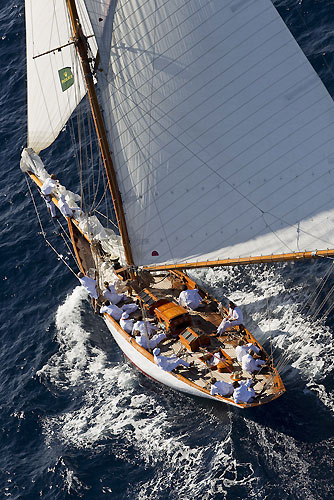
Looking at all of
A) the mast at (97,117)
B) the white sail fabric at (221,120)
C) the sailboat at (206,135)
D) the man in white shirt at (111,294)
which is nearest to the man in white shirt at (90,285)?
the man in white shirt at (111,294)

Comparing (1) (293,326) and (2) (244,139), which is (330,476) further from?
(2) (244,139)

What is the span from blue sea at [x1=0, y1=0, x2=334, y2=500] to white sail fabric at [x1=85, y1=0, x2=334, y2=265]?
7308 millimetres

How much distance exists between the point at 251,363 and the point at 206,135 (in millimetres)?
11447

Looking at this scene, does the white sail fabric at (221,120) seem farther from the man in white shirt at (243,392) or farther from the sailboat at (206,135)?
the man in white shirt at (243,392)

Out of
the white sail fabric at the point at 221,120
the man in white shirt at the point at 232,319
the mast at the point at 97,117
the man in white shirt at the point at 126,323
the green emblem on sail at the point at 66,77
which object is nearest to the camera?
the white sail fabric at the point at 221,120

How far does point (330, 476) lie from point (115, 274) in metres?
18.7

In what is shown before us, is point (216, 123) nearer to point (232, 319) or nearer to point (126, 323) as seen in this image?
point (232, 319)

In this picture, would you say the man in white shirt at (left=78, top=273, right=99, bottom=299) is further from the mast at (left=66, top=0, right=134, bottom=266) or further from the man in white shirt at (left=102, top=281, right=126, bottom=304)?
the mast at (left=66, top=0, right=134, bottom=266)

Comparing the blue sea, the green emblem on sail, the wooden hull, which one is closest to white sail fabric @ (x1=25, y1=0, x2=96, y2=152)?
the green emblem on sail

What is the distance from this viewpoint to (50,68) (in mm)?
44438

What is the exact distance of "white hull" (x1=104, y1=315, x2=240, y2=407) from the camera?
41.3 m

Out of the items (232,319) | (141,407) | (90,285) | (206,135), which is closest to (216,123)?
(206,135)

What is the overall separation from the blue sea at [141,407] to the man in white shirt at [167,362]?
2121mm

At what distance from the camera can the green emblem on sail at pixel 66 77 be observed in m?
41.6
